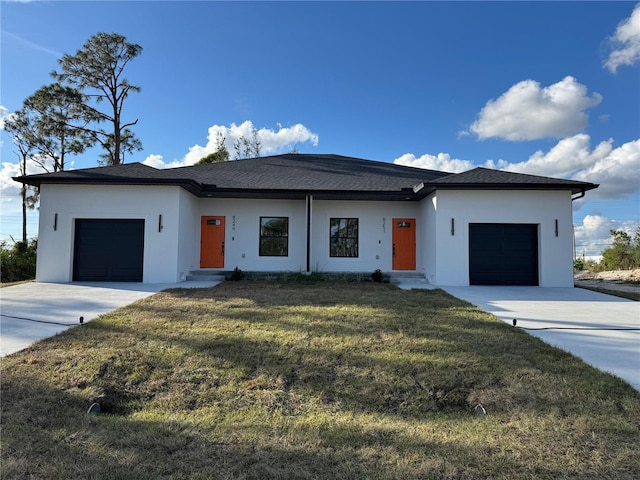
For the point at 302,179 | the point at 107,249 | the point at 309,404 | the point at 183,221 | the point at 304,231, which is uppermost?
the point at 302,179

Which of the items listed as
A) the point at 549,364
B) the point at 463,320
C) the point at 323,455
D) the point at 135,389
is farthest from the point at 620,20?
the point at 135,389

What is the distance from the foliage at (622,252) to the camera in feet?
52.9

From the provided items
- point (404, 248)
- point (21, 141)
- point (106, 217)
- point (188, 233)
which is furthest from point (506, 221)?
point (21, 141)

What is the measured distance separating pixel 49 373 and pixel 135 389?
103 centimetres

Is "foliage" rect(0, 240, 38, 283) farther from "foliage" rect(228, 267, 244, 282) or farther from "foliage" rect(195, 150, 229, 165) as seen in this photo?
"foliage" rect(228, 267, 244, 282)

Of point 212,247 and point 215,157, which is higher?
point 215,157

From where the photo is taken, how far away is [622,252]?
54.6ft

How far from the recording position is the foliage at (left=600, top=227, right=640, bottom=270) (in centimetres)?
1611

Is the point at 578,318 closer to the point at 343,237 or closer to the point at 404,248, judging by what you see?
the point at 404,248

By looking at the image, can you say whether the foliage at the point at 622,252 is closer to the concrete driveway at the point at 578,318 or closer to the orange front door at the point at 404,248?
the concrete driveway at the point at 578,318

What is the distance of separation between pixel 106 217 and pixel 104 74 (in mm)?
17256

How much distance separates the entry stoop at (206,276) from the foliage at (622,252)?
18.1m

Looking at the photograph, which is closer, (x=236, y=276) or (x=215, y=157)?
(x=236, y=276)

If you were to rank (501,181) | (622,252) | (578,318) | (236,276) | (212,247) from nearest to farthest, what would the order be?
(578,318) → (501,181) → (236,276) → (212,247) → (622,252)
